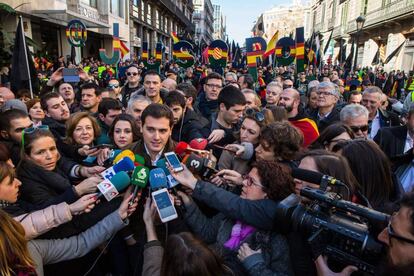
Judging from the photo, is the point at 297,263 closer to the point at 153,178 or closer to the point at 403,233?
the point at 403,233

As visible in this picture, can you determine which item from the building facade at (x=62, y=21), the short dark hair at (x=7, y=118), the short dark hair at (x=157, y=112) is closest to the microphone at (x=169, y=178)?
the short dark hair at (x=157, y=112)

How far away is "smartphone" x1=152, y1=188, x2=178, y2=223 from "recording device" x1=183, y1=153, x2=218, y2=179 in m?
0.32

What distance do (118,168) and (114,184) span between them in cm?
12

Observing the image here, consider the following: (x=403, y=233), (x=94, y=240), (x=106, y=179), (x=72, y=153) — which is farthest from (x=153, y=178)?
(x=72, y=153)

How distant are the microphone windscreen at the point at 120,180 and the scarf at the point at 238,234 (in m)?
0.71

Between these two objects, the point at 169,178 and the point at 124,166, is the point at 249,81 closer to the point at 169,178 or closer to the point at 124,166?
the point at 169,178

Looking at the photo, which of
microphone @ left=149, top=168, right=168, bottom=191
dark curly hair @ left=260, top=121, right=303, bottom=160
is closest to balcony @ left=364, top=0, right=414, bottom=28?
dark curly hair @ left=260, top=121, right=303, bottom=160

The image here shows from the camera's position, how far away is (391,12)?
1018 inches

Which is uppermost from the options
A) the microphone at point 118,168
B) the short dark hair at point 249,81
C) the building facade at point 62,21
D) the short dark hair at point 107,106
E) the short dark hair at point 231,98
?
the building facade at point 62,21

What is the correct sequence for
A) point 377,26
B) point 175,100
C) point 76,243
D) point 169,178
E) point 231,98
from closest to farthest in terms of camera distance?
1. point 76,243
2. point 169,178
3. point 231,98
4. point 175,100
5. point 377,26

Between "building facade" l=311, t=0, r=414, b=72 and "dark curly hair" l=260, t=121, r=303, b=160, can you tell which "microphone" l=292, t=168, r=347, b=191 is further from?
"building facade" l=311, t=0, r=414, b=72

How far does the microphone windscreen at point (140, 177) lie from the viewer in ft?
6.21

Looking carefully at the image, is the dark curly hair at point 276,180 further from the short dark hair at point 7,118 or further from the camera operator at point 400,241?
the short dark hair at point 7,118

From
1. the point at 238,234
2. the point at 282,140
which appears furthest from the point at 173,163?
the point at 282,140
